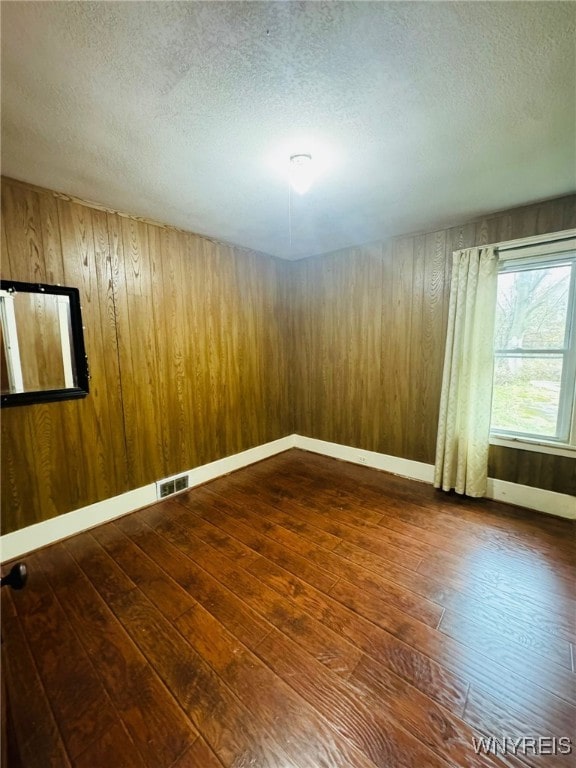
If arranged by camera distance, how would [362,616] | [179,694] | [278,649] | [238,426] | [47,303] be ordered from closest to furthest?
1. [179,694]
2. [278,649]
3. [362,616]
4. [47,303]
5. [238,426]

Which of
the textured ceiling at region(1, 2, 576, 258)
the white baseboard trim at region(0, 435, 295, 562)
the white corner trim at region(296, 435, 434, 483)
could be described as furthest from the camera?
the white corner trim at region(296, 435, 434, 483)

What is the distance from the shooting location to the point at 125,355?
249cm

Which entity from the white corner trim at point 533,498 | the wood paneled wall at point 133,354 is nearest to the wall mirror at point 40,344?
the wood paneled wall at point 133,354

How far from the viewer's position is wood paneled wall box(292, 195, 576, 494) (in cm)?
249

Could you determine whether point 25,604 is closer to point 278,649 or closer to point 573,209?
point 278,649

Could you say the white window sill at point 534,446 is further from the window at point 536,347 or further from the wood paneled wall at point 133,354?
the wood paneled wall at point 133,354

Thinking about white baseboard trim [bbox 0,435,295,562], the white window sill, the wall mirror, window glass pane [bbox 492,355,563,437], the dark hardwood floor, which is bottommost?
the dark hardwood floor

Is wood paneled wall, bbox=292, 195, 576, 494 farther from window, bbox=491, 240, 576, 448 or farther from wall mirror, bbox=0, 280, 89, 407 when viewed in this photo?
wall mirror, bbox=0, 280, 89, 407

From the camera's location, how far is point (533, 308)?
2.46 m

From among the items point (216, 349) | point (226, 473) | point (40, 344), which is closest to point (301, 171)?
point (216, 349)

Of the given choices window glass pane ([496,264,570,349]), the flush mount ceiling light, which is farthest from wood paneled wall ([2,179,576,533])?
the flush mount ceiling light

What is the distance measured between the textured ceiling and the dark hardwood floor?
239cm

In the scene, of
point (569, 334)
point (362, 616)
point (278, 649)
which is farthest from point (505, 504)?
point (278, 649)

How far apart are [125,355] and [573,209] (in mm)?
3546
